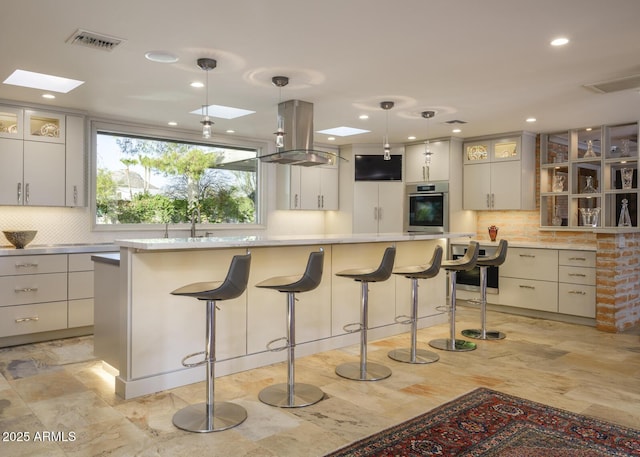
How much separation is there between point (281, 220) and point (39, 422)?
16.0 feet

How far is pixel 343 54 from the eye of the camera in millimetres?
3541

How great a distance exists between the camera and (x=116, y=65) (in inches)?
149

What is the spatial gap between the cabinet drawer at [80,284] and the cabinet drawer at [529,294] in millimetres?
4917

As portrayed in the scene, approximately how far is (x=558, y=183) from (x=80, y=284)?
603 cm

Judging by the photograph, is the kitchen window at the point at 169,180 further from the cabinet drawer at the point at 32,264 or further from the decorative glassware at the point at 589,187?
the decorative glassware at the point at 589,187

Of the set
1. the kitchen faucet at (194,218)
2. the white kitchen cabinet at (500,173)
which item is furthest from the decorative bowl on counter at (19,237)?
the white kitchen cabinet at (500,173)

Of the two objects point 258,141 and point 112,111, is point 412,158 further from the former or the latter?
point 112,111

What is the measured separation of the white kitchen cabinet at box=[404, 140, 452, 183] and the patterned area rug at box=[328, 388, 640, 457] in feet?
14.6

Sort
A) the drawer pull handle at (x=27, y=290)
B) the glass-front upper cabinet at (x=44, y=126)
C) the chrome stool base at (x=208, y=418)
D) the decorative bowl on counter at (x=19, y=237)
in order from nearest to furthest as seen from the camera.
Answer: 1. the chrome stool base at (x=208, y=418)
2. the drawer pull handle at (x=27, y=290)
3. the decorative bowl on counter at (x=19, y=237)
4. the glass-front upper cabinet at (x=44, y=126)

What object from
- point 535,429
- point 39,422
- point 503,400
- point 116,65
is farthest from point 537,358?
point 116,65

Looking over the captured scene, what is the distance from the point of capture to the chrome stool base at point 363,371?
3.67 meters

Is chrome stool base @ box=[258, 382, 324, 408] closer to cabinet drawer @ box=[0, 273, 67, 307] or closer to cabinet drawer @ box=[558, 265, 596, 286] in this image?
cabinet drawer @ box=[0, 273, 67, 307]

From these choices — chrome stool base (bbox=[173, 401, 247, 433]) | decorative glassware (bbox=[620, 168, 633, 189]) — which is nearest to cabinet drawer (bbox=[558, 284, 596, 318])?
decorative glassware (bbox=[620, 168, 633, 189])

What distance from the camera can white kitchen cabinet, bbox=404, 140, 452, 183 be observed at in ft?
23.1
